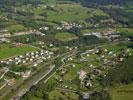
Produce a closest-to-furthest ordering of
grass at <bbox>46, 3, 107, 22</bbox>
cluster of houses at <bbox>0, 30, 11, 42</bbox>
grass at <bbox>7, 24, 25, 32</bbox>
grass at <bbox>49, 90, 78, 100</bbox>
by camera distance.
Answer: grass at <bbox>49, 90, 78, 100</bbox> < cluster of houses at <bbox>0, 30, 11, 42</bbox> < grass at <bbox>7, 24, 25, 32</bbox> < grass at <bbox>46, 3, 107, 22</bbox>

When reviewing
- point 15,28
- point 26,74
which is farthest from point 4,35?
point 26,74

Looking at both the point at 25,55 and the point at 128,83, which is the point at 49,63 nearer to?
the point at 25,55

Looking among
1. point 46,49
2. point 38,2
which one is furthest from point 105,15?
point 46,49

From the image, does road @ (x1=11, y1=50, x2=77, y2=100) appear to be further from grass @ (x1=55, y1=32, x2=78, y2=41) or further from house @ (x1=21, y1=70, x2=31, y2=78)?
grass @ (x1=55, y1=32, x2=78, y2=41)

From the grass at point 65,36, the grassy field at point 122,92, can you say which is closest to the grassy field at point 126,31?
the grass at point 65,36

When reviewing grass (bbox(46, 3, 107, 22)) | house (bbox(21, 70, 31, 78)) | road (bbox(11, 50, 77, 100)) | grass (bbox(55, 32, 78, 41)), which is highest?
grass (bbox(46, 3, 107, 22))

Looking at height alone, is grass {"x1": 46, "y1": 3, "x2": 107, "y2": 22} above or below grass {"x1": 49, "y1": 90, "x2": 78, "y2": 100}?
above

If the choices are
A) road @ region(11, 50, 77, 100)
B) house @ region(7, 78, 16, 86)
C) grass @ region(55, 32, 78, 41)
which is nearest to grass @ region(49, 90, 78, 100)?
road @ region(11, 50, 77, 100)
